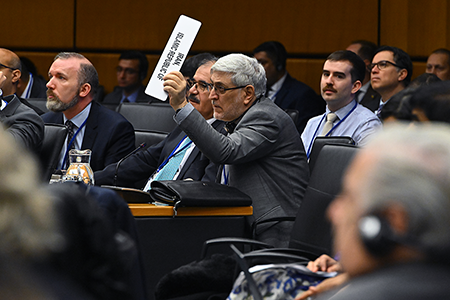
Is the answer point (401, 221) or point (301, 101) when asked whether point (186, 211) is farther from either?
point (301, 101)

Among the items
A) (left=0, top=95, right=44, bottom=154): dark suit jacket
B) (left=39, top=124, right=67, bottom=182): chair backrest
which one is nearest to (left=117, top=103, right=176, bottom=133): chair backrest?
(left=39, top=124, right=67, bottom=182): chair backrest

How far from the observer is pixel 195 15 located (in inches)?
235

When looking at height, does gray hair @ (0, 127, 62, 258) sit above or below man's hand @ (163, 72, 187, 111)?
below

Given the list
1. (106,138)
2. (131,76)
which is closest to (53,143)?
(106,138)

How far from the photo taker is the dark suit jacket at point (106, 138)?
3484 mm

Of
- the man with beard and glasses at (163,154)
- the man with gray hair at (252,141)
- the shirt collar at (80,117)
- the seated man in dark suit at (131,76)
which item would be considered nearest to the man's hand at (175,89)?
the man with gray hair at (252,141)

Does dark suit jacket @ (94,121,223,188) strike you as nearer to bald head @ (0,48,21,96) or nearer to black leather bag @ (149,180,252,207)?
black leather bag @ (149,180,252,207)

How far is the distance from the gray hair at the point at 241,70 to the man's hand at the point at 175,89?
194 mm

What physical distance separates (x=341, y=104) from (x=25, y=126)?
1900mm

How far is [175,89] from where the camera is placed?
2779mm

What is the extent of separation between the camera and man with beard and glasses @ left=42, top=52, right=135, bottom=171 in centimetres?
349

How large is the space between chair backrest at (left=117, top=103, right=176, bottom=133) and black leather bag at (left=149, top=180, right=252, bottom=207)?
155 centimetres

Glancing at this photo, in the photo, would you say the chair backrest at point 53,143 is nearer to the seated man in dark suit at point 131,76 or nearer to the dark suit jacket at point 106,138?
the dark suit jacket at point 106,138

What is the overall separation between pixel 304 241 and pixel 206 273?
A: 41 cm
